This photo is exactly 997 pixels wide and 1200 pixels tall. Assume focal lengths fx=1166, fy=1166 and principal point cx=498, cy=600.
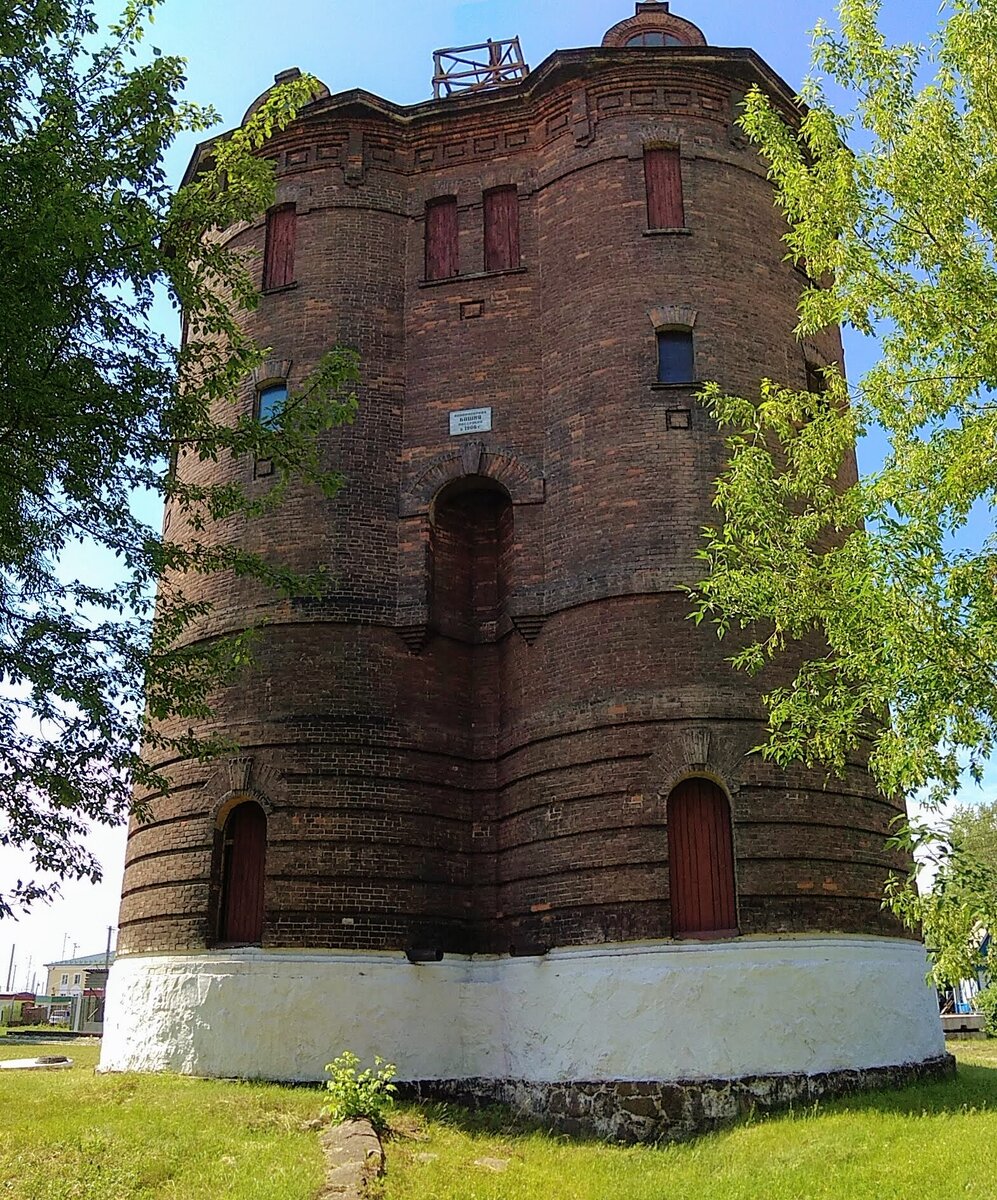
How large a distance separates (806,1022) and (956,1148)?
120 inches

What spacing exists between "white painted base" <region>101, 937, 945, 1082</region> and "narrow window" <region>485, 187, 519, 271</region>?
11.3 m

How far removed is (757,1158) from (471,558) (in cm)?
994

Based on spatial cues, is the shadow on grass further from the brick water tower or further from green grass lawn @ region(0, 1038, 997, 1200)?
the brick water tower

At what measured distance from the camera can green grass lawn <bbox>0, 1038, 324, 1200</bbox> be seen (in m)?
9.83

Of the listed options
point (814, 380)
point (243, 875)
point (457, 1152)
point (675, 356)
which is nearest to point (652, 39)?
point (814, 380)

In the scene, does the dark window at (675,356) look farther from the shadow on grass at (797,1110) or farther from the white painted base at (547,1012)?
the shadow on grass at (797,1110)

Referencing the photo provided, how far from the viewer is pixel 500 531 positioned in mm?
18922

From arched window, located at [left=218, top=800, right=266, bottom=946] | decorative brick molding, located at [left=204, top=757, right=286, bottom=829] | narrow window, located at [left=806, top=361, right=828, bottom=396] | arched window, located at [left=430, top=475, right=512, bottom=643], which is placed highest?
narrow window, located at [left=806, top=361, right=828, bottom=396]

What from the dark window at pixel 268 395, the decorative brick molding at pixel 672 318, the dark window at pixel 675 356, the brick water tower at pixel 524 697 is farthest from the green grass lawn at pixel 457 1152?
the decorative brick molding at pixel 672 318

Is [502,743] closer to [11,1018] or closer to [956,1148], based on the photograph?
[956,1148]

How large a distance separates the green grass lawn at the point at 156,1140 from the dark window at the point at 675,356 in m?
11.2

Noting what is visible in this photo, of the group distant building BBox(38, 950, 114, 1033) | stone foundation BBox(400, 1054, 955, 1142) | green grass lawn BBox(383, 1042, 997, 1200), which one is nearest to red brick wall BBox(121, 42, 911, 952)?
stone foundation BBox(400, 1054, 955, 1142)

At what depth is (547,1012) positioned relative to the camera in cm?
1536

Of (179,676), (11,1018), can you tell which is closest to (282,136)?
(179,676)
